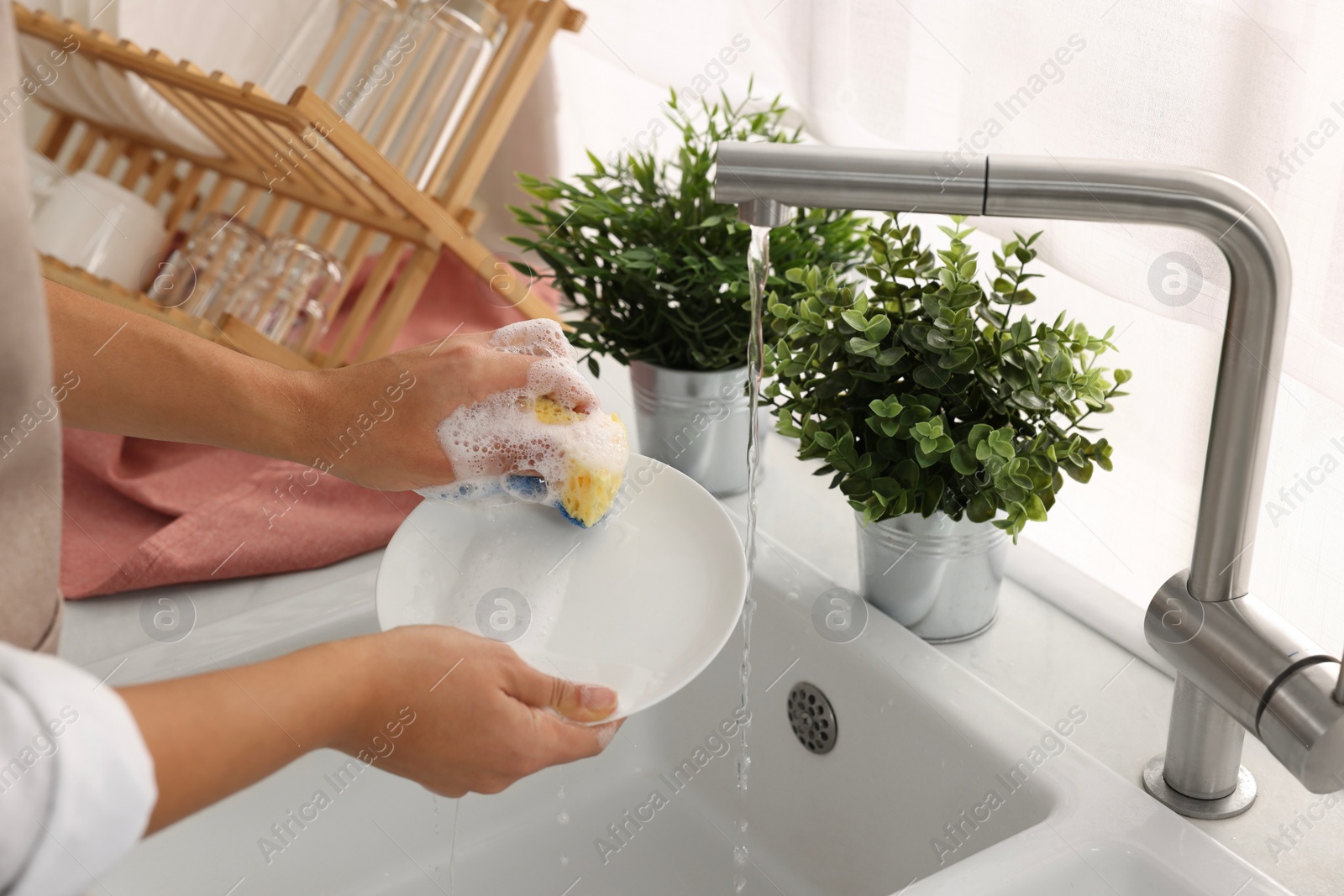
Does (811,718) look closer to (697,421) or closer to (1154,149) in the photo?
(697,421)

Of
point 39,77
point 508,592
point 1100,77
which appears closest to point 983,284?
point 1100,77

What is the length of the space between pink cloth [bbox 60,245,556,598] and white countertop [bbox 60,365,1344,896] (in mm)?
20

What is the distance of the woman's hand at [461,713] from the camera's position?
51cm

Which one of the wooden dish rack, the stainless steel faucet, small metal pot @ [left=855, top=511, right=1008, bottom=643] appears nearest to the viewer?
the stainless steel faucet

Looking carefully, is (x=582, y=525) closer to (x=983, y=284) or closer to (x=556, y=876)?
(x=556, y=876)

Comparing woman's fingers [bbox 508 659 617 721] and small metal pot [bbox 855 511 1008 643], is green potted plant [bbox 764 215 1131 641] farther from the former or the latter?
woman's fingers [bbox 508 659 617 721]

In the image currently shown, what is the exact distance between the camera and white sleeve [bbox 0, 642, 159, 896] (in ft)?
1.19

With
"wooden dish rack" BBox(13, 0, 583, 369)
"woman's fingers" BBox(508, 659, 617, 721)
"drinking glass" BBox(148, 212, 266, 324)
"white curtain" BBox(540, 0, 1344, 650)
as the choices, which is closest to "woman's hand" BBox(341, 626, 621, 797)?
"woman's fingers" BBox(508, 659, 617, 721)

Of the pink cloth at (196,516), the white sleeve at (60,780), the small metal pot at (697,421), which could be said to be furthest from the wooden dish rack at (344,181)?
the white sleeve at (60,780)

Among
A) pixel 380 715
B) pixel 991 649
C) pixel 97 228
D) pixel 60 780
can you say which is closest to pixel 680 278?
pixel 991 649

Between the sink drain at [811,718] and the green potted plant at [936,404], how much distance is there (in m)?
0.10

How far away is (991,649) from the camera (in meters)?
0.83

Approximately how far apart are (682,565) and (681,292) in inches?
10.5

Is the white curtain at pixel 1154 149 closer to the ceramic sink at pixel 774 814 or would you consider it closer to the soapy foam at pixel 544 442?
the ceramic sink at pixel 774 814
